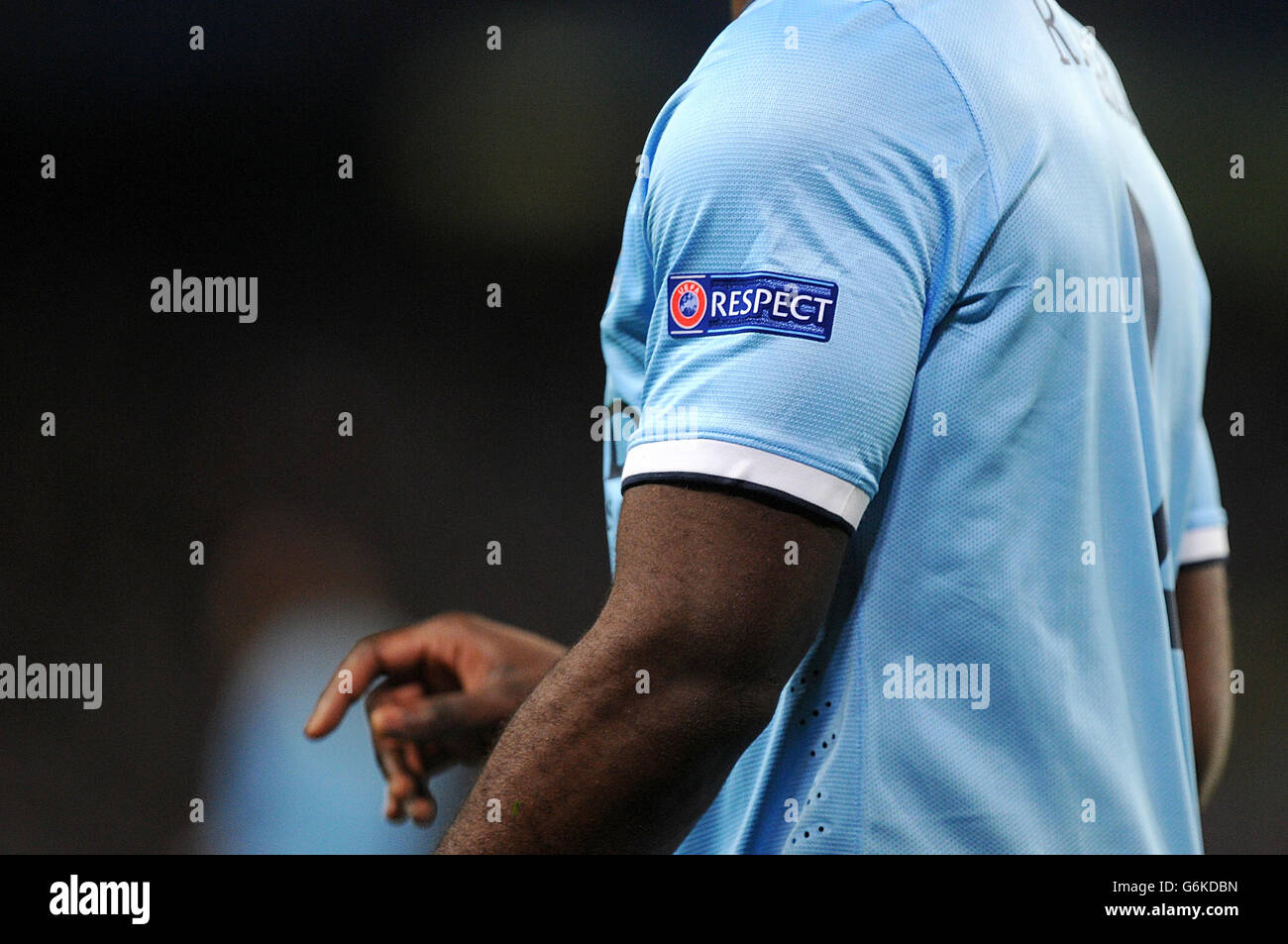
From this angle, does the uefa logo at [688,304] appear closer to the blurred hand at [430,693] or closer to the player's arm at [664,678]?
the player's arm at [664,678]

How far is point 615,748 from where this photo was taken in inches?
25.9

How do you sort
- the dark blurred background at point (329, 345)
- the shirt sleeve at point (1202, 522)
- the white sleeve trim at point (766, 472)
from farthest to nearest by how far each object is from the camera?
the dark blurred background at point (329, 345) → the shirt sleeve at point (1202, 522) → the white sleeve trim at point (766, 472)

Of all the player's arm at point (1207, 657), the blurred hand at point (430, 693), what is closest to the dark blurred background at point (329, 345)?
the player's arm at point (1207, 657)

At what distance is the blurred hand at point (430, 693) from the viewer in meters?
1.10

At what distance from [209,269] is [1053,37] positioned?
1171 millimetres

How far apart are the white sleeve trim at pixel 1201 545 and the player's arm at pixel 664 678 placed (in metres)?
0.54

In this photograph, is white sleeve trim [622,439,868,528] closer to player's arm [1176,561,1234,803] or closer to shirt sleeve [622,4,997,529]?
shirt sleeve [622,4,997,529]

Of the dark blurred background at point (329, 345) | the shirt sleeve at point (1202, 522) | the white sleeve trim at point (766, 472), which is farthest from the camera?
the dark blurred background at point (329, 345)

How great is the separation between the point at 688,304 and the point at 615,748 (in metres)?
0.27

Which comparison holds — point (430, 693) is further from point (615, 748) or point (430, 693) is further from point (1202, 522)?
point (1202, 522)

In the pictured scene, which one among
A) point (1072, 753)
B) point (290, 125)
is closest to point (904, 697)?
point (1072, 753)

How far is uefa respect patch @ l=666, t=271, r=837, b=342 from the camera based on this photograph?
0.65 metres

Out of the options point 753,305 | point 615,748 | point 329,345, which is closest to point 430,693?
point 615,748

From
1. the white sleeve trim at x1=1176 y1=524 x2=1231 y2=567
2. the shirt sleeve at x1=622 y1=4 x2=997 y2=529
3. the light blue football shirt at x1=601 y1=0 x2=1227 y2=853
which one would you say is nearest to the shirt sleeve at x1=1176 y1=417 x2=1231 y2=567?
the white sleeve trim at x1=1176 y1=524 x2=1231 y2=567
